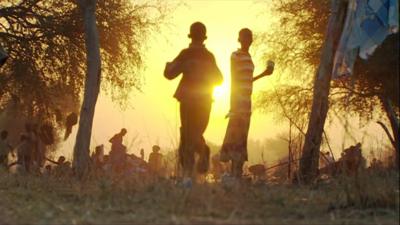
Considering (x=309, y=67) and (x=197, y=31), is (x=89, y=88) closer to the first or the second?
(x=197, y=31)

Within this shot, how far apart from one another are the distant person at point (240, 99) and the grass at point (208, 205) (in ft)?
5.47

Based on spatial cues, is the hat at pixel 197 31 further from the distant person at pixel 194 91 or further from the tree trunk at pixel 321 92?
the tree trunk at pixel 321 92

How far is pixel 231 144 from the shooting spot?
8625 millimetres

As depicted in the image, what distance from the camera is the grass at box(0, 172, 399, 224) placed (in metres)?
5.22

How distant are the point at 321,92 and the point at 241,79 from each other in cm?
145

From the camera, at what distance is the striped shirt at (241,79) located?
8.49 metres

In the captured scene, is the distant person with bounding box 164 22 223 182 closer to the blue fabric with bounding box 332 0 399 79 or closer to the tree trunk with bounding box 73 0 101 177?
the blue fabric with bounding box 332 0 399 79

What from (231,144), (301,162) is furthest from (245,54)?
(301,162)

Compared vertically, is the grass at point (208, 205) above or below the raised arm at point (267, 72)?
below

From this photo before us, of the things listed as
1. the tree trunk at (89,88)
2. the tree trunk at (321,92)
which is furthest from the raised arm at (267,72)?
the tree trunk at (89,88)

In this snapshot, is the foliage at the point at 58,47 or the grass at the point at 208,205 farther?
the foliage at the point at 58,47

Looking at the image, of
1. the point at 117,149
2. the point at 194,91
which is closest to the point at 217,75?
the point at 194,91

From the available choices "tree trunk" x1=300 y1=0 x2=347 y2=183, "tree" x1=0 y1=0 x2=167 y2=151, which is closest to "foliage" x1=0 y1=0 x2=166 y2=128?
"tree" x1=0 y1=0 x2=167 y2=151

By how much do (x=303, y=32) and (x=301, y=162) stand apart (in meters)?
11.5
